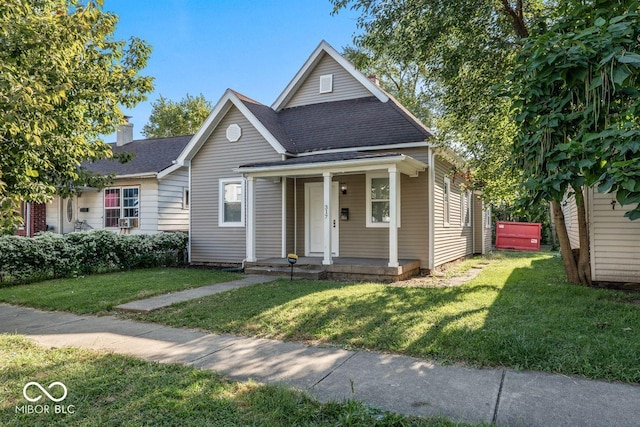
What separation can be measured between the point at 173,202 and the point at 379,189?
8514 millimetres

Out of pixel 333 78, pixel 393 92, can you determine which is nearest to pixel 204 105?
pixel 393 92

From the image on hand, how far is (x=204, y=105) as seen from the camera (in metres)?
Result: 34.3

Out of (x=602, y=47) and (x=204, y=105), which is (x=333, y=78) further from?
(x=204, y=105)

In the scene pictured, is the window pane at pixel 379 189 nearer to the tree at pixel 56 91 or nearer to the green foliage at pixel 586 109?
the tree at pixel 56 91

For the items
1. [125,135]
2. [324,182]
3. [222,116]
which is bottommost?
[324,182]

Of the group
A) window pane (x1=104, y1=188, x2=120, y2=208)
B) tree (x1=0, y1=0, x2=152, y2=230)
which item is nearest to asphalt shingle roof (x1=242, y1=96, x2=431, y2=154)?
tree (x1=0, y1=0, x2=152, y2=230)

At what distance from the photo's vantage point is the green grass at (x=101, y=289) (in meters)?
6.88

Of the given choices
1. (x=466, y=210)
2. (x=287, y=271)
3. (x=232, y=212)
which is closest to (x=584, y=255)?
(x=287, y=271)

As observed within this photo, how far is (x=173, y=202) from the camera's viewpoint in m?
15.2

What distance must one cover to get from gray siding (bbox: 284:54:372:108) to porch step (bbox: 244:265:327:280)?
6.01m

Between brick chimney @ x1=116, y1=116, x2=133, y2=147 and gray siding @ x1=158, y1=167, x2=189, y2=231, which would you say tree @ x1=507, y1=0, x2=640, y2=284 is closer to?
gray siding @ x1=158, y1=167, x2=189, y2=231

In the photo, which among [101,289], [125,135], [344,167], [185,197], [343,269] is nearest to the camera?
[101,289]

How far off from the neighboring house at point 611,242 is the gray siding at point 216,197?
7523 millimetres

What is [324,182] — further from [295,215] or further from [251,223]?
[251,223]
